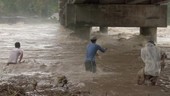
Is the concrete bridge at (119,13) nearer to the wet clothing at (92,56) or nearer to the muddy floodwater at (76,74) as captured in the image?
the muddy floodwater at (76,74)

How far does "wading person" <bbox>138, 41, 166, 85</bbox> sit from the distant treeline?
169ft

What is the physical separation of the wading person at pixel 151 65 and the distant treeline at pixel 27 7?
51.6 meters

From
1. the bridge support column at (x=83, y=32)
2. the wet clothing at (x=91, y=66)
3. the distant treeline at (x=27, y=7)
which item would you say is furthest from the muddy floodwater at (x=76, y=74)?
the distant treeline at (x=27, y=7)

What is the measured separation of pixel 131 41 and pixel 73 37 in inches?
130

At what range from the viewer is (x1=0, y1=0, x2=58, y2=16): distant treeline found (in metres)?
61.5

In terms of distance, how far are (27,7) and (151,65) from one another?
5340cm

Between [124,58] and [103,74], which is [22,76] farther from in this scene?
[124,58]

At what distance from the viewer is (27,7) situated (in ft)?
205

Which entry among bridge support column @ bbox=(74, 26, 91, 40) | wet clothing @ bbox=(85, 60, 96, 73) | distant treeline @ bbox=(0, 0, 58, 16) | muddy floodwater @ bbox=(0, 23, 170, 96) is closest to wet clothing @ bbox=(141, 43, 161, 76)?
muddy floodwater @ bbox=(0, 23, 170, 96)

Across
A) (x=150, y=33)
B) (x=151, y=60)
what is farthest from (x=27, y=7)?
(x=151, y=60)

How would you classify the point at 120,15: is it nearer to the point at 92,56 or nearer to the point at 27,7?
the point at 92,56

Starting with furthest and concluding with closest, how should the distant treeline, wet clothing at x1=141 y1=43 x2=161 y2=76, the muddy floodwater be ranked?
the distant treeline
wet clothing at x1=141 y1=43 x2=161 y2=76
the muddy floodwater

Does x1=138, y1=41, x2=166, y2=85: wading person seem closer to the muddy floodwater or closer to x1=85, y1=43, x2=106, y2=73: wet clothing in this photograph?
the muddy floodwater

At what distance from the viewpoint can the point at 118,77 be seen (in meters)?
11.6
